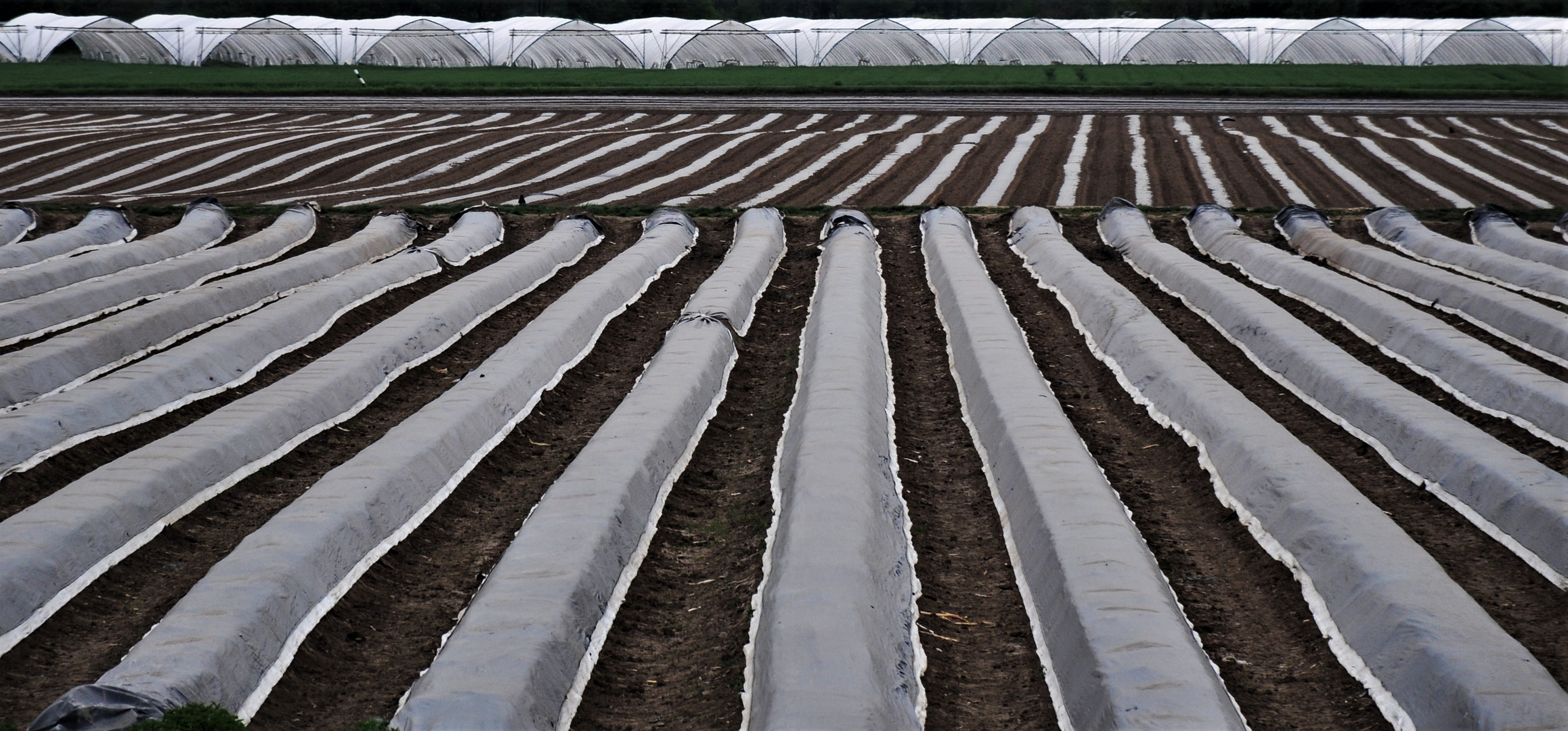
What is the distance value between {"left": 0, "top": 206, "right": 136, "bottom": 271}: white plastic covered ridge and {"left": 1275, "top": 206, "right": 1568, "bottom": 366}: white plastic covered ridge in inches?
459

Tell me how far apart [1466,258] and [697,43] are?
1165 inches

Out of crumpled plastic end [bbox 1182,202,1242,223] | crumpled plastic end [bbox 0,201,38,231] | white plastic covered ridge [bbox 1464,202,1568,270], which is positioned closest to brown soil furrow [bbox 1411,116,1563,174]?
white plastic covered ridge [bbox 1464,202,1568,270]

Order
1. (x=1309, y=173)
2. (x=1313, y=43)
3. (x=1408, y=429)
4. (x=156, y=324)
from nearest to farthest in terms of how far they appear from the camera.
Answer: (x=1408, y=429), (x=156, y=324), (x=1309, y=173), (x=1313, y=43)

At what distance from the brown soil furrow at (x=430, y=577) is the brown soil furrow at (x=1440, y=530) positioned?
13.3 feet

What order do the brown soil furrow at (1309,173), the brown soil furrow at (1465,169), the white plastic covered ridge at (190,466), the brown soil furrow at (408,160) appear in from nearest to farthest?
the white plastic covered ridge at (190,466) < the brown soil furrow at (1309,173) < the brown soil furrow at (1465,169) < the brown soil furrow at (408,160)

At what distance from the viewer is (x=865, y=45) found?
3716cm

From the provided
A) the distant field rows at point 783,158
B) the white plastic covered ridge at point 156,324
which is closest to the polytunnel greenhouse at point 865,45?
the distant field rows at point 783,158

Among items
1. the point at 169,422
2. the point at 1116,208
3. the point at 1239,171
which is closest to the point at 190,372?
the point at 169,422

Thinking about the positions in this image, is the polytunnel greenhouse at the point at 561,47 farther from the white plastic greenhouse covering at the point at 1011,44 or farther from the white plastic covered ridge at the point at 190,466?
the white plastic covered ridge at the point at 190,466

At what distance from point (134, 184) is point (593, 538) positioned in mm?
15667

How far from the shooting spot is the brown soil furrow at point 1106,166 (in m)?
16.2

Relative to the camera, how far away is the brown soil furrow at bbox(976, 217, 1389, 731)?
4.08m

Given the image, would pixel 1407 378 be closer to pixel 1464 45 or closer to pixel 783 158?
pixel 783 158

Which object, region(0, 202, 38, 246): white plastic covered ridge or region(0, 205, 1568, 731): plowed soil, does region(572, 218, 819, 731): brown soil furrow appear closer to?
region(0, 205, 1568, 731): plowed soil
